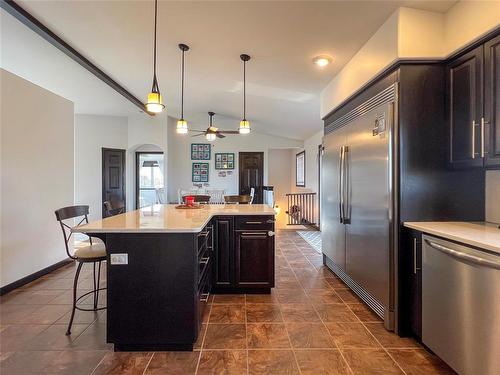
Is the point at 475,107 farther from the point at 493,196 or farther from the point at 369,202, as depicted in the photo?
the point at 369,202

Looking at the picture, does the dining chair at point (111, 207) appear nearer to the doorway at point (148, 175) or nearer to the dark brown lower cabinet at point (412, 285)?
the dark brown lower cabinet at point (412, 285)

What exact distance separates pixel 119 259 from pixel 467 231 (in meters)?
2.34

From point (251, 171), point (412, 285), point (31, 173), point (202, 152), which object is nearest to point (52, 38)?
point (31, 173)

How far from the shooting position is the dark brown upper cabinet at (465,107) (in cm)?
201

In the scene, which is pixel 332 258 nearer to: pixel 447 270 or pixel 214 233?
pixel 214 233

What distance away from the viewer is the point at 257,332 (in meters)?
2.37

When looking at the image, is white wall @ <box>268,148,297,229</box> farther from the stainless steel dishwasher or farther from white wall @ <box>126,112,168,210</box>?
the stainless steel dishwasher

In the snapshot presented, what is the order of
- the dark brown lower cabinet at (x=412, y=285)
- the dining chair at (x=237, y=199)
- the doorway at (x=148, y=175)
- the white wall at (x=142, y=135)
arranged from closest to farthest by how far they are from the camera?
the dark brown lower cabinet at (x=412, y=285), the dining chair at (x=237, y=199), the white wall at (x=142, y=135), the doorway at (x=148, y=175)

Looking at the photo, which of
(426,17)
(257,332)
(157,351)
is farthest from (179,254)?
(426,17)

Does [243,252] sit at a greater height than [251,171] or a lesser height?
lesser

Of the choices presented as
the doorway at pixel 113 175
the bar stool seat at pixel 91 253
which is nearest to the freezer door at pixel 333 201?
the bar stool seat at pixel 91 253

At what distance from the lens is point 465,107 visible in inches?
83.2

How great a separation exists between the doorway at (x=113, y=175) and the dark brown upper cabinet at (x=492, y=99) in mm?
7533

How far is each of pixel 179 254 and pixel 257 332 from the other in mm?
951
